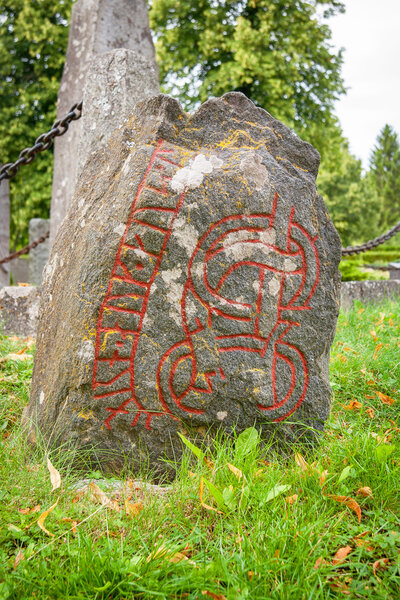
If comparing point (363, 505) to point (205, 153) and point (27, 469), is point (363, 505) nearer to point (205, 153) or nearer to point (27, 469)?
point (27, 469)

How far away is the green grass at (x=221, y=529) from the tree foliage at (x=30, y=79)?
9.35 m

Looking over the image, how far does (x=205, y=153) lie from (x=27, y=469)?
1.61 metres

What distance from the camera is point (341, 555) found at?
63.0 inches

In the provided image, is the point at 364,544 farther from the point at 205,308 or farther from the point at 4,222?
the point at 4,222

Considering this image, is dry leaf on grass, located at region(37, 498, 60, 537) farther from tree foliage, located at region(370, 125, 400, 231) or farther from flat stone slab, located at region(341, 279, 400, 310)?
tree foliage, located at region(370, 125, 400, 231)

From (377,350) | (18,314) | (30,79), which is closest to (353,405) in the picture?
(377,350)

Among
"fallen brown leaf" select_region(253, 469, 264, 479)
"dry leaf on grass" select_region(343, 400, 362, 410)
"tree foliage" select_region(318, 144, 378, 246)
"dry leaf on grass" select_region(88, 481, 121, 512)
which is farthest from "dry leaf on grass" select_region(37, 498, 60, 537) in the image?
"tree foliage" select_region(318, 144, 378, 246)

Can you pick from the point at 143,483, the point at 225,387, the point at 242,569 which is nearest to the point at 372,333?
the point at 225,387

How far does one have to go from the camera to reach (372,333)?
148 inches

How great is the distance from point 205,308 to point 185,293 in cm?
12

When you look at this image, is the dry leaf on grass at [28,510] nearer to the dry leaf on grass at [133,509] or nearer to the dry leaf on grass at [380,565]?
the dry leaf on grass at [133,509]

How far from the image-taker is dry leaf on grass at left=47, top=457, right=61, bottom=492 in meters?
1.89

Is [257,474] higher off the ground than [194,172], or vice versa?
[194,172]

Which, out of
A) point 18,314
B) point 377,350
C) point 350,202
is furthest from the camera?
point 350,202
